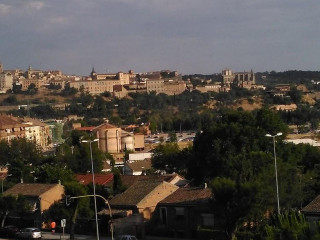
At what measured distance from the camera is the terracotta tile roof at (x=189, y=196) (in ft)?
A: 139

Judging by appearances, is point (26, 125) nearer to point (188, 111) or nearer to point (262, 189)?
point (188, 111)

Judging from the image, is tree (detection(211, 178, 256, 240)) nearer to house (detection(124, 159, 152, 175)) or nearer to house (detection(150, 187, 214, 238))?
house (detection(150, 187, 214, 238))

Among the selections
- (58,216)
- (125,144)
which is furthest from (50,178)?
(125,144)

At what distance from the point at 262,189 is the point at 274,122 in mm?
20303

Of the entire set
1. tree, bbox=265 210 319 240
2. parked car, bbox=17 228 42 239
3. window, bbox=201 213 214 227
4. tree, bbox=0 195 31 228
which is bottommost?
parked car, bbox=17 228 42 239

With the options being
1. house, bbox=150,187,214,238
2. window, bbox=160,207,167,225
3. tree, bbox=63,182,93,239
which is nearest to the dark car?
tree, bbox=63,182,93,239

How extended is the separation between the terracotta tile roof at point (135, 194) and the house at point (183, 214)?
4.67 ft

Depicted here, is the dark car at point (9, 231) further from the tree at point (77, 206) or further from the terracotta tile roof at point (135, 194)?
the terracotta tile roof at point (135, 194)

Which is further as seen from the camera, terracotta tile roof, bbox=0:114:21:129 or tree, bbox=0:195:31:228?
terracotta tile roof, bbox=0:114:21:129

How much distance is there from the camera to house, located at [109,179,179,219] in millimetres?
44438

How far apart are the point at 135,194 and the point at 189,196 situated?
13.9 feet

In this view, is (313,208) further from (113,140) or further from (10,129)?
(10,129)

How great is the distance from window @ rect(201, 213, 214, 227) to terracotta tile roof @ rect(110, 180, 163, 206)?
4717mm

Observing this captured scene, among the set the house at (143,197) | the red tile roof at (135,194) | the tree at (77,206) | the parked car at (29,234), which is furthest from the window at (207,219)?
the parked car at (29,234)
